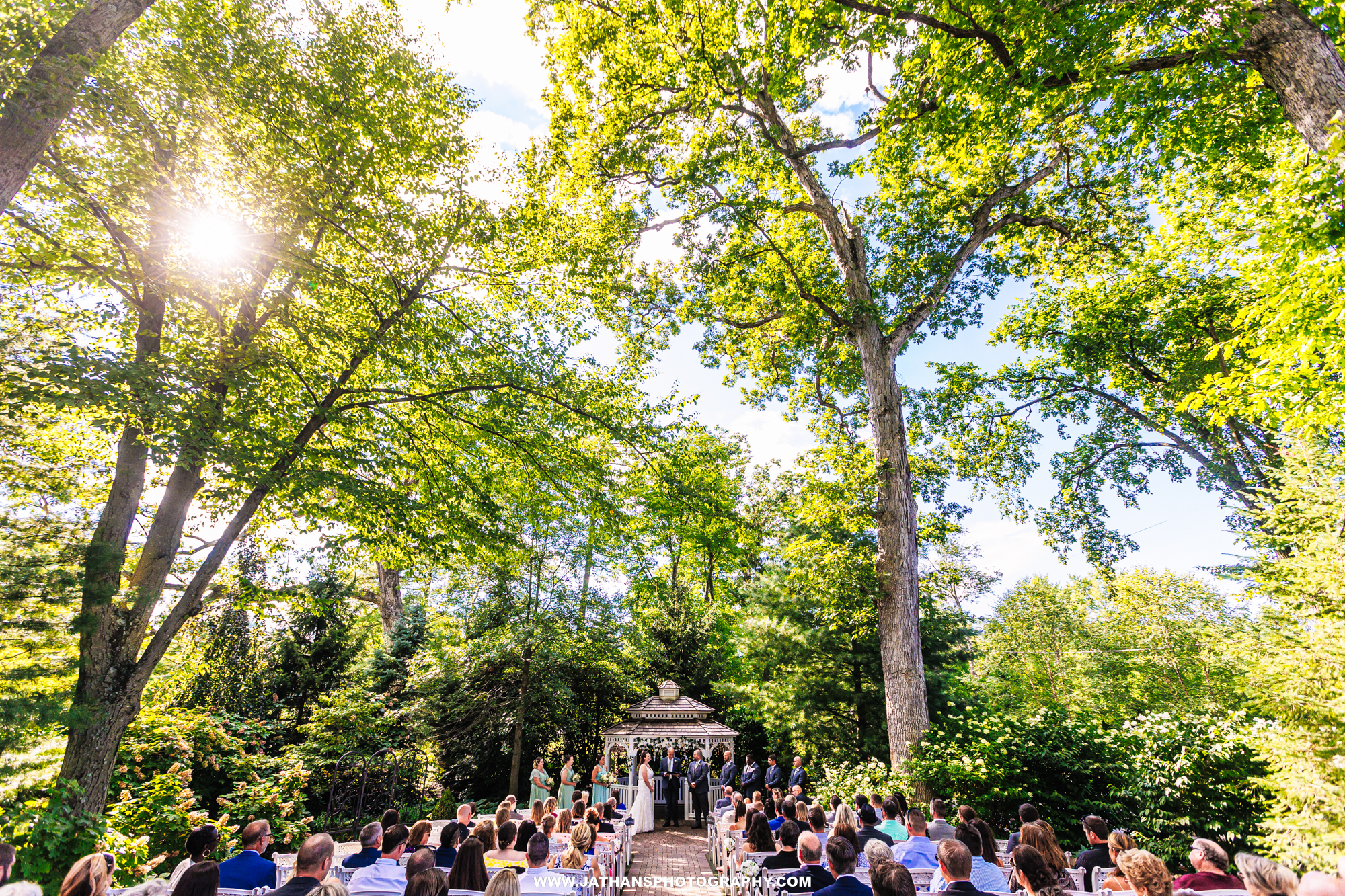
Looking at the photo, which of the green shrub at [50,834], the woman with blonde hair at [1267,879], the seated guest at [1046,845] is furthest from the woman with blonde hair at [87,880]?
the woman with blonde hair at [1267,879]

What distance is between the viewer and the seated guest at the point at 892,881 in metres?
3.22

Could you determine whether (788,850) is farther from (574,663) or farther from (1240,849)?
(574,663)

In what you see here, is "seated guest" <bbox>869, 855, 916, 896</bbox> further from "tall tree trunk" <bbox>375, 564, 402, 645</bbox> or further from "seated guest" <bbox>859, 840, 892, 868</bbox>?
"tall tree trunk" <bbox>375, 564, 402, 645</bbox>

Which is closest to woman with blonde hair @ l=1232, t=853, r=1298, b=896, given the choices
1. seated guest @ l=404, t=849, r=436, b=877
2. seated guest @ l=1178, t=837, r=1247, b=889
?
seated guest @ l=1178, t=837, r=1247, b=889

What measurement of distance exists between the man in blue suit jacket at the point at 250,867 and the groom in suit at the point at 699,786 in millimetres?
9397

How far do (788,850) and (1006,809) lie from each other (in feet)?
16.9

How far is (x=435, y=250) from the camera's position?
8.84m

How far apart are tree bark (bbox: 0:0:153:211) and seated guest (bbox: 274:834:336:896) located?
588 centimetres

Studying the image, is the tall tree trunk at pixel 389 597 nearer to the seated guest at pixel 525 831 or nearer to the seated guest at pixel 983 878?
the seated guest at pixel 525 831

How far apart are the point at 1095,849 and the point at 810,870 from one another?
2.90m

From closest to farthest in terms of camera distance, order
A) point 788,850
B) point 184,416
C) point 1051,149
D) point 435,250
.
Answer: point 788,850 → point 184,416 → point 435,250 → point 1051,149

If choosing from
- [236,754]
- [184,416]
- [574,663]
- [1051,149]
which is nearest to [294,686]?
[236,754]

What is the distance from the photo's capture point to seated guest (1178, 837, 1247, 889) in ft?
12.6

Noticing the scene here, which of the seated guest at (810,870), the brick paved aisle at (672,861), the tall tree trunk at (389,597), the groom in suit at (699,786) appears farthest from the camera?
the tall tree trunk at (389,597)
